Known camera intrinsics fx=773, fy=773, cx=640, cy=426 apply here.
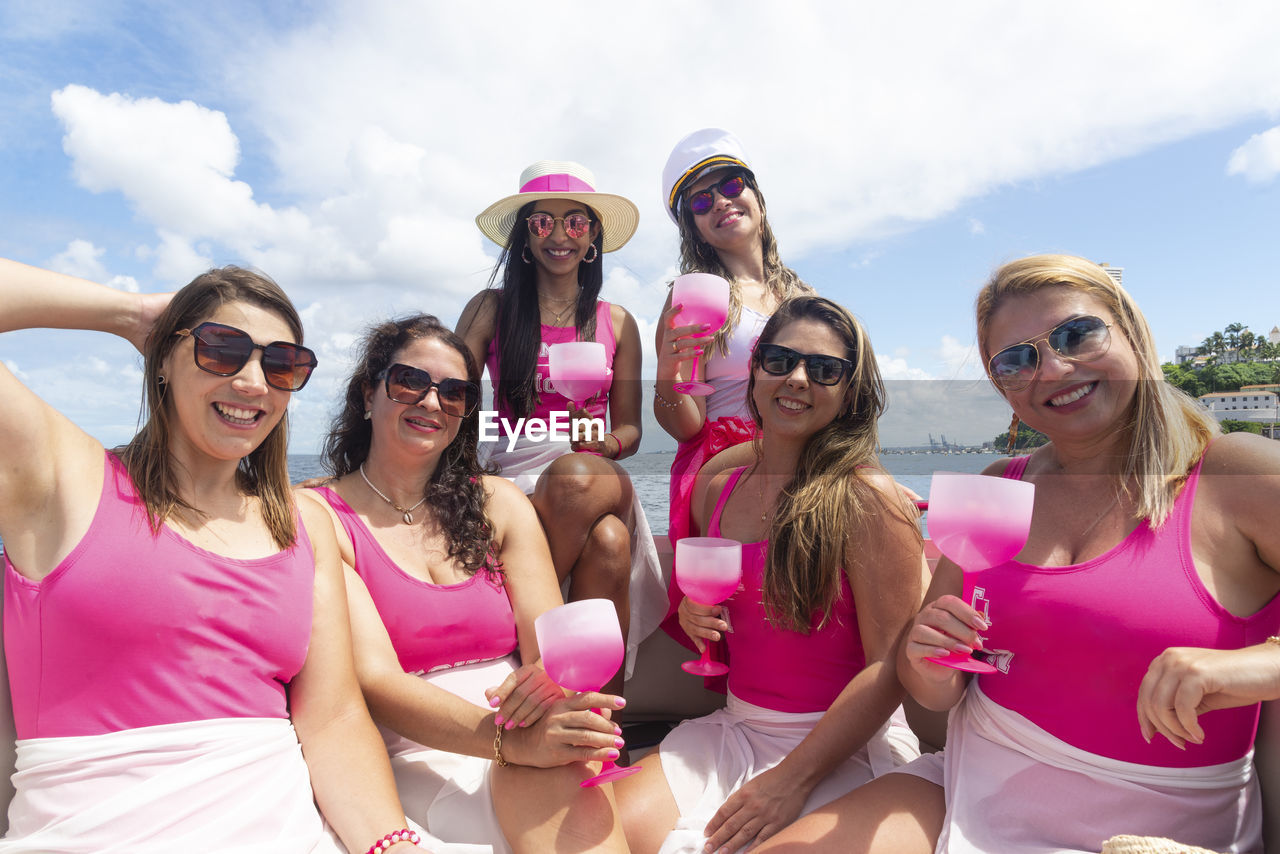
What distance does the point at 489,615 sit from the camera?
2.60m

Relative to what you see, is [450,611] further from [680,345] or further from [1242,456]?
[1242,456]

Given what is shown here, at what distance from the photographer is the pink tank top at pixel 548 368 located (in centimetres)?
371

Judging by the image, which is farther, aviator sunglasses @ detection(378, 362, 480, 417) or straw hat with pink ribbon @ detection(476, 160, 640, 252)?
straw hat with pink ribbon @ detection(476, 160, 640, 252)

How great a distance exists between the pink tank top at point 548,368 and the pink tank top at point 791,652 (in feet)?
4.12

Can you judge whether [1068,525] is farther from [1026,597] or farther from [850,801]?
[850,801]

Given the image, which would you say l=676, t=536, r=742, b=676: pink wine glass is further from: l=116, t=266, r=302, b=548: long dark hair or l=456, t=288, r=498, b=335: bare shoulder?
l=456, t=288, r=498, b=335: bare shoulder

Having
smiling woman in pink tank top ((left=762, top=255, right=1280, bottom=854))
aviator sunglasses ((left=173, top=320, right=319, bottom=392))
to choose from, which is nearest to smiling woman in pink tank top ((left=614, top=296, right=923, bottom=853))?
smiling woman in pink tank top ((left=762, top=255, right=1280, bottom=854))

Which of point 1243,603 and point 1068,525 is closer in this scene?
point 1243,603

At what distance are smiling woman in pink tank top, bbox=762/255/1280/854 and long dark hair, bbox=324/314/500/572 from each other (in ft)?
4.65

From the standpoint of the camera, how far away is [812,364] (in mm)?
2625

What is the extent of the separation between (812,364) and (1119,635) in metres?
1.19

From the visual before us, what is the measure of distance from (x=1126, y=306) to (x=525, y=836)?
2171 millimetres

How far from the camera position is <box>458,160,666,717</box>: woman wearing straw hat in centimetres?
319

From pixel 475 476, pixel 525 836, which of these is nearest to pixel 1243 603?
pixel 525 836
